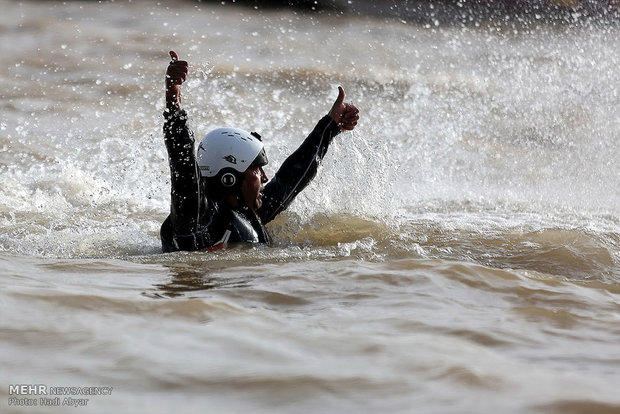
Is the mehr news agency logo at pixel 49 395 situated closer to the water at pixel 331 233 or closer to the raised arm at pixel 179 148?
the water at pixel 331 233

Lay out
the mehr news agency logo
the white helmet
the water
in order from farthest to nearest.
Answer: the white helmet → the water → the mehr news agency logo

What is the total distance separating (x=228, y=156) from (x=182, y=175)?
95 cm

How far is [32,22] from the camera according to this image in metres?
18.9

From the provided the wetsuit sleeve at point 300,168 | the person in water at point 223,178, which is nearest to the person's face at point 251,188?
the person in water at point 223,178

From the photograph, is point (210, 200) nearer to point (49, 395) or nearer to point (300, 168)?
point (300, 168)

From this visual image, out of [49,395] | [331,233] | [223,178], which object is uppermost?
[223,178]

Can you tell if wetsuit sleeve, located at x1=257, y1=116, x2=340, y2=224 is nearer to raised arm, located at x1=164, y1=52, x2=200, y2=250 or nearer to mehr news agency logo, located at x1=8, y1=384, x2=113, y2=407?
raised arm, located at x1=164, y1=52, x2=200, y2=250

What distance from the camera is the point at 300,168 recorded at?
6.73 m

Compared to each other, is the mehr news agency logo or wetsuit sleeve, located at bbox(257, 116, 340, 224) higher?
wetsuit sleeve, located at bbox(257, 116, 340, 224)

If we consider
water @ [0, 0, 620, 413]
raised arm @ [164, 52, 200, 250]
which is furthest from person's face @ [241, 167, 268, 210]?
raised arm @ [164, 52, 200, 250]

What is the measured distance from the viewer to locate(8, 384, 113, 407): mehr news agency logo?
272 centimetres

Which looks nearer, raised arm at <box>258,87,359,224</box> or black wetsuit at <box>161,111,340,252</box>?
black wetsuit at <box>161,111,340,252</box>

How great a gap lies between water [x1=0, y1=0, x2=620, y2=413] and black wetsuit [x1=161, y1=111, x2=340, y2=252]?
0.16m

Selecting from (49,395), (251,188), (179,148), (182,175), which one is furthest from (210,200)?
(49,395)
